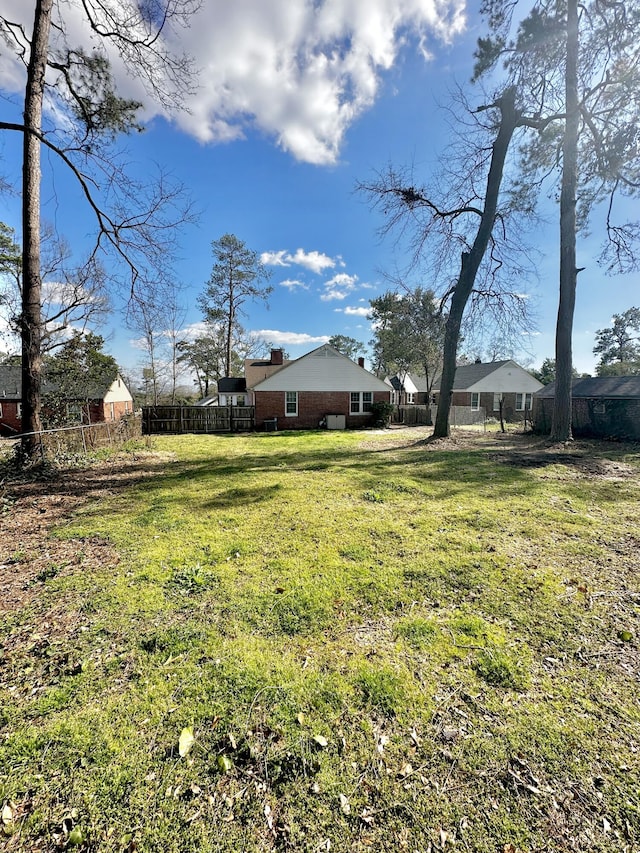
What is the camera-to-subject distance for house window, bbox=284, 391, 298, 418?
20.4 meters

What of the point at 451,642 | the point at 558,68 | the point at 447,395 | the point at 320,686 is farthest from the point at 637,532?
the point at 558,68

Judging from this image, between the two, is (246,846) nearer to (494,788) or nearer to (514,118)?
(494,788)

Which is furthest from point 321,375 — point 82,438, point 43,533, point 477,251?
point 43,533

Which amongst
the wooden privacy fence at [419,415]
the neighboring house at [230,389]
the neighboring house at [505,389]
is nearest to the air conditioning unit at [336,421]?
the wooden privacy fence at [419,415]

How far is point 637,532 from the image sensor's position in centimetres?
489

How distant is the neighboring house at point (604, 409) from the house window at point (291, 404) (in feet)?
40.3

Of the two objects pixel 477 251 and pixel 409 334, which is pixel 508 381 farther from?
pixel 477 251

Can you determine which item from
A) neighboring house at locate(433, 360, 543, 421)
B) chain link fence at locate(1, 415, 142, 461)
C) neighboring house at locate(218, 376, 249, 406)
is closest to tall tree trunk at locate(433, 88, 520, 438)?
chain link fence at locate(1, 415, 142, 461)

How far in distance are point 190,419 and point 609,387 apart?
66.0ft

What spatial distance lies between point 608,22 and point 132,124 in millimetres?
14810

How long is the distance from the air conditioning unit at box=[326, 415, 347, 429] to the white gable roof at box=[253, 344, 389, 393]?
1729 millimetres

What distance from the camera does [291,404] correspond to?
2045 centimetres

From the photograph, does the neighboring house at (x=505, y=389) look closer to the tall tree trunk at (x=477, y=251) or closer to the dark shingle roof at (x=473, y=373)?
the dark shingle roof at (x=473, y=373)

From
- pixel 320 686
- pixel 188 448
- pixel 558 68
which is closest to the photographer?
pixel 320 686
